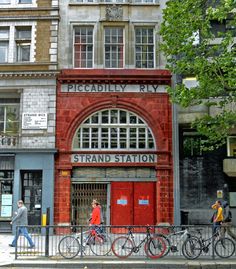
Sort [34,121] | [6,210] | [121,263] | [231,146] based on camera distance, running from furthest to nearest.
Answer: [231,146] < [34,121] < [6,210] < [121,263]

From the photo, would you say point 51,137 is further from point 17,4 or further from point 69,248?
point 69,248

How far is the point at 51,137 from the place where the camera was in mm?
20266

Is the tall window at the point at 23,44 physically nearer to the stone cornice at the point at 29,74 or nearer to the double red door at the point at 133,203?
the stone cornice at the point at 29,74

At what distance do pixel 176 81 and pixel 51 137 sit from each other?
690 centimetres

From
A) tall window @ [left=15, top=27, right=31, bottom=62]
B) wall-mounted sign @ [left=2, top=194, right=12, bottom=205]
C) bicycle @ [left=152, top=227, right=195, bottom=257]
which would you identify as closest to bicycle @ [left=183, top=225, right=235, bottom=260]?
bicycle @ [left=152, top=227, right=195, bottom=257]

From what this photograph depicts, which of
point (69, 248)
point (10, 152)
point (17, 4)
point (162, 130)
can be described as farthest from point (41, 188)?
point (17, 4)

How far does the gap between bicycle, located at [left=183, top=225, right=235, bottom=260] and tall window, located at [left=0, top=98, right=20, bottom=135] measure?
11832 millimetres

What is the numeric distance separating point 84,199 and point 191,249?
8794mm

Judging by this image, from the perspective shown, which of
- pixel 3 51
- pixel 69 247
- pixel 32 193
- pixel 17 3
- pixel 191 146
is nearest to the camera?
pixel 69 247

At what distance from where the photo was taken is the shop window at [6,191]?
2008cm

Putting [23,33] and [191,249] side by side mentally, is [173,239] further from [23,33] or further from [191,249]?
[23,33]

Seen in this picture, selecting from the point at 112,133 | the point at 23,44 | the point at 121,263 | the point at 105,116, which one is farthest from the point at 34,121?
the point at 121,263

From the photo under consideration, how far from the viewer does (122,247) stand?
12.5 meters

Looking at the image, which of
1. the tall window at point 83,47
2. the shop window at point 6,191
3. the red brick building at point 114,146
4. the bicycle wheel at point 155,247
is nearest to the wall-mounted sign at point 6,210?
the shop window at point 6,191
